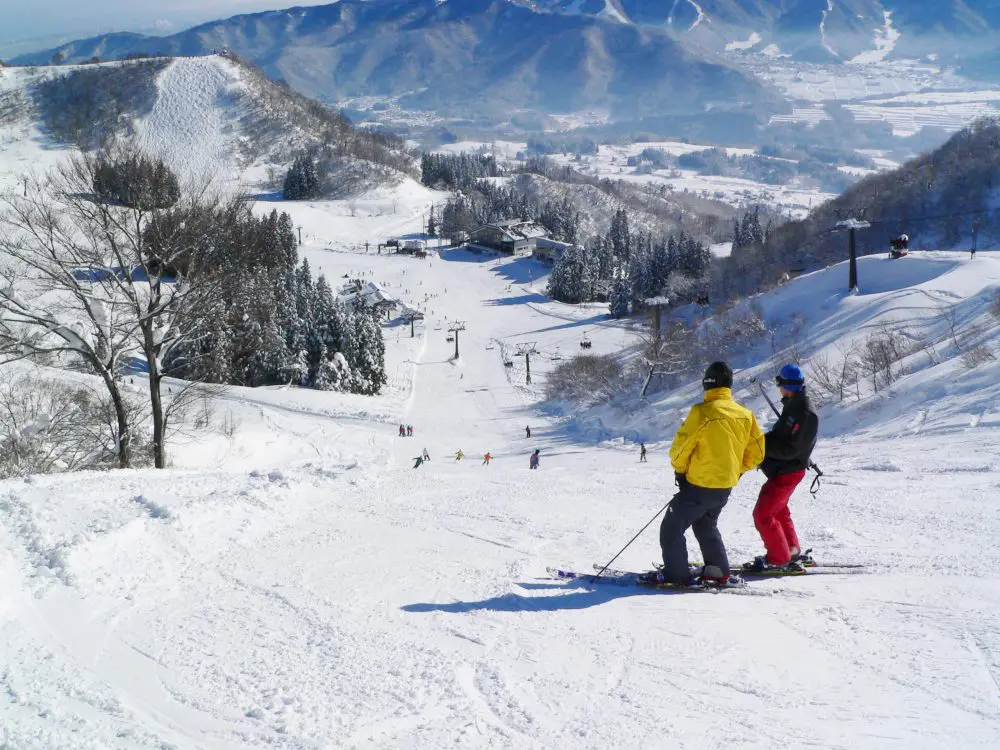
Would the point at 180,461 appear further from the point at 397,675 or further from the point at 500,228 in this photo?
the point at 500,228

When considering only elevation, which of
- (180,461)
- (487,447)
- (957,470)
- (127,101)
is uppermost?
(127,101)

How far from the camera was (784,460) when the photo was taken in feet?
19.7

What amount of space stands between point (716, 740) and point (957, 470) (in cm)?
747

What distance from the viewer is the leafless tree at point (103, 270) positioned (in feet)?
40.3

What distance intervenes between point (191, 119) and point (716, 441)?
148 meters

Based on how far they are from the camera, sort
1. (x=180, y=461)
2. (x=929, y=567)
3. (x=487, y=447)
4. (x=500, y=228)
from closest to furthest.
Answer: (x=929, y=567) < (x=180, y=461) < (x=487, y=447) < (x=500, y=228)

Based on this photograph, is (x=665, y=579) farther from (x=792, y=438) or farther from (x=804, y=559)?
(x=792, y=438)

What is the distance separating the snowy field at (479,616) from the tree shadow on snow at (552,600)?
32 millimetres

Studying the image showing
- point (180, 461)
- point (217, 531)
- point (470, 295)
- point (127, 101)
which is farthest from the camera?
point (127, 101)

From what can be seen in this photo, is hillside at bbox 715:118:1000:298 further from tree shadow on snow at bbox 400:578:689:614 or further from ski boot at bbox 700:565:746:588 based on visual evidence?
tree shadow on snow at bbox 400:578:689:614

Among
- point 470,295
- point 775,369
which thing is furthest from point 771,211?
point 775,369

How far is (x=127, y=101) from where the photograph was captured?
440ft

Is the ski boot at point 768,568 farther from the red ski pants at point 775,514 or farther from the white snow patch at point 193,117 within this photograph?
the white snow patch at point 193,117

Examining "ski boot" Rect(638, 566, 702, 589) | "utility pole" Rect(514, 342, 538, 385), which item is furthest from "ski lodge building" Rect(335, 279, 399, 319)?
"ski boot" Rect(638, 566, 702, 589)
